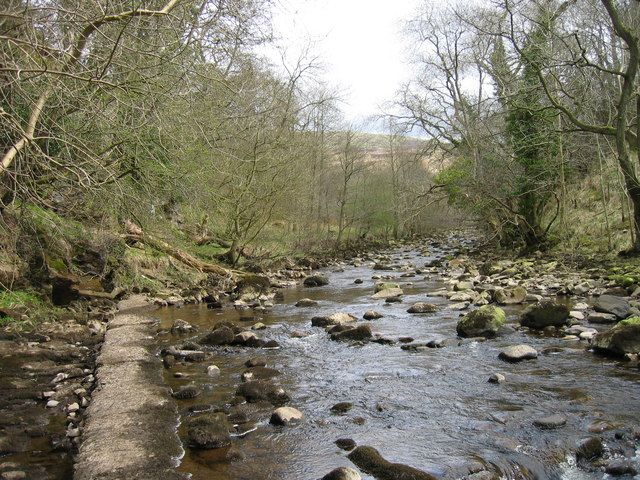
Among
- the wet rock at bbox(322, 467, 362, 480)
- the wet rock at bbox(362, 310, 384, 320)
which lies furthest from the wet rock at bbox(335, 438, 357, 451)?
the wet rock at bbox(362, 310, 384, 320)

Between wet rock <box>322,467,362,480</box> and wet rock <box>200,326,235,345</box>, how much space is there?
4754mm

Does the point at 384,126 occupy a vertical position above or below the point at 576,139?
above

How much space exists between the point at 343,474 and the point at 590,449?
200 cm

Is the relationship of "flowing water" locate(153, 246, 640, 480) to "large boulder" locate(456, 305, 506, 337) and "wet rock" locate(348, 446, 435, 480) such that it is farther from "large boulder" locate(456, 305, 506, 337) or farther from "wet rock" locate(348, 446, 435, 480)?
"large boulder" locate(456, 305, 506, 337)

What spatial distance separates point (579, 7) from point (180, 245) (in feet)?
45.1

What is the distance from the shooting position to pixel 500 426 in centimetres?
490

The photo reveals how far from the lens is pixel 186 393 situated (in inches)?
231

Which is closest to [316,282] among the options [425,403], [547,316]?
[547,316]

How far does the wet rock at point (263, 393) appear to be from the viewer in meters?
5.77

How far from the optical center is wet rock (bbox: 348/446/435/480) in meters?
3.93

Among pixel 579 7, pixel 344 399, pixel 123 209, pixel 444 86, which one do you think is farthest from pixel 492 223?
pixel 344 399

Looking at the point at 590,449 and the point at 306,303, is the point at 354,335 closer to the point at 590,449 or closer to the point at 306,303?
the point at 306,303

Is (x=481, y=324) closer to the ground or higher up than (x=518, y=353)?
higher up

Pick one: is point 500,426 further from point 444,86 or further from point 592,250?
point 444,86
